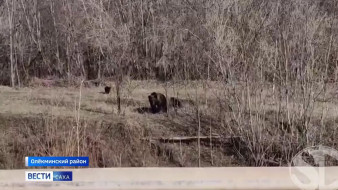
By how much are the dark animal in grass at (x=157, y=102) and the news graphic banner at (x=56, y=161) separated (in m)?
1.02

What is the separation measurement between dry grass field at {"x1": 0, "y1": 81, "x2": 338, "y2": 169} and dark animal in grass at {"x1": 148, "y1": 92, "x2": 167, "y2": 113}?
6 centimetres

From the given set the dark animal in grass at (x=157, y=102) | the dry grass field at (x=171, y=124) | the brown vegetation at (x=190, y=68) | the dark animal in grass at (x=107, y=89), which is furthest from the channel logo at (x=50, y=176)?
the dark animal in grass at (x=157, y=102)

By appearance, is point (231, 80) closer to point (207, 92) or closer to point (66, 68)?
point (207, 92)

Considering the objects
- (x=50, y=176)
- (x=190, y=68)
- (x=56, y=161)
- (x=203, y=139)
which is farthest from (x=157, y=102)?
(x=50, y=176)

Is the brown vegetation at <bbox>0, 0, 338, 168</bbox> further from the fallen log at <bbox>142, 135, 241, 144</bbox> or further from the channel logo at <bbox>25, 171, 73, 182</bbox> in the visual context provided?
the channel logo at <bbox>25, 171, 73, 182</bbox>

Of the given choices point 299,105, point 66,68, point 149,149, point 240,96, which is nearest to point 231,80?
point 240,96

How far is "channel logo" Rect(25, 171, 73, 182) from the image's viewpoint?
593 centimetres

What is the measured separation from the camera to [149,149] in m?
6.17

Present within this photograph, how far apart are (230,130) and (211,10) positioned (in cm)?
149

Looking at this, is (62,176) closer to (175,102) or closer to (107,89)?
(107,89)

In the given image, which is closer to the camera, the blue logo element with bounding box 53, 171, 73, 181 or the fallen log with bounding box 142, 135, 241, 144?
the blue logo element with bounding box 53, 171, 73, 181

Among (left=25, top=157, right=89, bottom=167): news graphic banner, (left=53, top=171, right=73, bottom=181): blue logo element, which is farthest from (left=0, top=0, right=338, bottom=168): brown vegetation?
(left=53, top=171, right=73, bottom=181): blue logo element

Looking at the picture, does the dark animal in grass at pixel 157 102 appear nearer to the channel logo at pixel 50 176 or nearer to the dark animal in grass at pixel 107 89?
the dark animal in grass at pixel 107 89

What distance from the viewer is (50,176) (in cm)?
597
